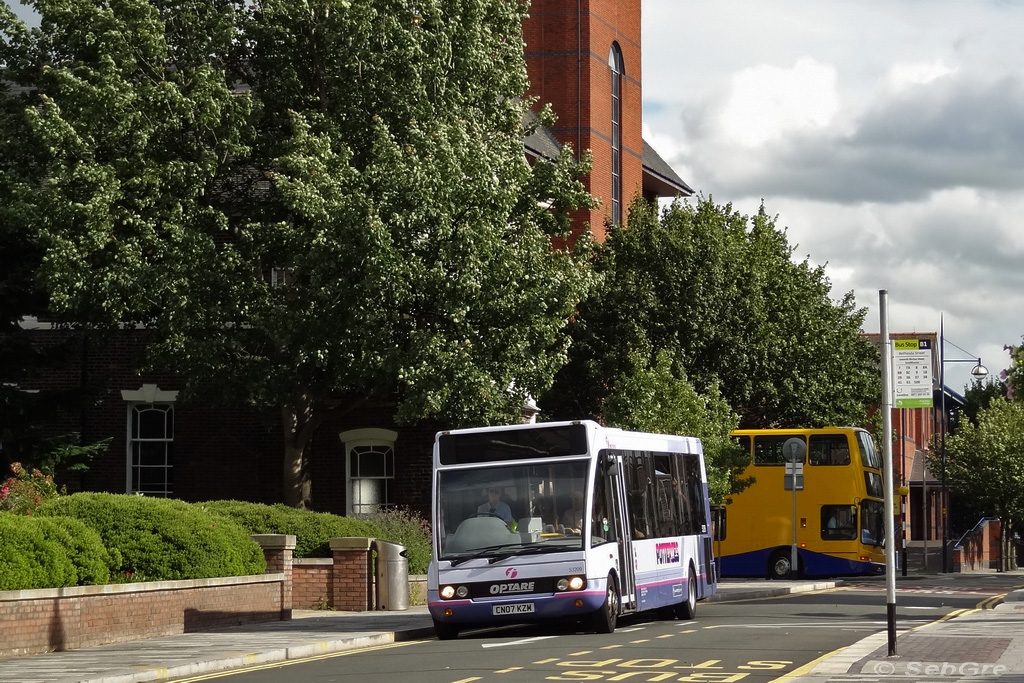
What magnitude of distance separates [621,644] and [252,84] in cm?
1569

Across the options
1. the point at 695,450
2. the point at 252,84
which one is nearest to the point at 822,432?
the point at 695,450

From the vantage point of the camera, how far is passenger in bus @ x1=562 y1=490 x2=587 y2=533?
65.3ft

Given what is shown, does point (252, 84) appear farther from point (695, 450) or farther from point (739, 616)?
point (739, 616)

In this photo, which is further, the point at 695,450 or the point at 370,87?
the point at 370,87

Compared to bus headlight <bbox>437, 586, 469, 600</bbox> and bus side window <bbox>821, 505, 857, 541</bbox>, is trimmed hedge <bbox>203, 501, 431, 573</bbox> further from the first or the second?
bus side window <bbox>821, 505, 857, 541</bbox>

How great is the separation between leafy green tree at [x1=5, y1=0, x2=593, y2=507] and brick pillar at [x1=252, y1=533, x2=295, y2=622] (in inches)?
156

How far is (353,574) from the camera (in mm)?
25812

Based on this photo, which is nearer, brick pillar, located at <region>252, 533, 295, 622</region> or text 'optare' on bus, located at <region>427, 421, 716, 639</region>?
text 'optare' on bus, located at <region>427, 421, 716, 639</region>

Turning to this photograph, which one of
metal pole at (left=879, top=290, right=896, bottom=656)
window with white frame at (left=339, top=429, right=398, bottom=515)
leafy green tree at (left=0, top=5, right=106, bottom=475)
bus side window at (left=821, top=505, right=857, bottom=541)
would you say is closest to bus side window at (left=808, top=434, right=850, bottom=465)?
bus side window at (left=821, top=505, right=857, bottom=541)

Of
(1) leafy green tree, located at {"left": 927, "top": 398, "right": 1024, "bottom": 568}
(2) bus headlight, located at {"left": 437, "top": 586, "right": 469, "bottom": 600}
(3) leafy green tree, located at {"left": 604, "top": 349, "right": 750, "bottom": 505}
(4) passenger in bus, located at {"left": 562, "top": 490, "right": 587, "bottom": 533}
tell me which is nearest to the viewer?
(2) bus headlight, located at {"left": 437, "top": 586, "right": 469, "bottom": 600}

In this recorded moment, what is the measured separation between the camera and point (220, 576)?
21812 mm

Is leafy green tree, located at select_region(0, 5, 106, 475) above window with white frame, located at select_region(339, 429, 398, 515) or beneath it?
A: above

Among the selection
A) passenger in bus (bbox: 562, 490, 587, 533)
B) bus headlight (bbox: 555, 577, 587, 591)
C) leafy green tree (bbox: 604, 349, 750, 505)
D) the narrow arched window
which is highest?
the narrow arched window

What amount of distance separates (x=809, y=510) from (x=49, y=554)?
96.2 feet
